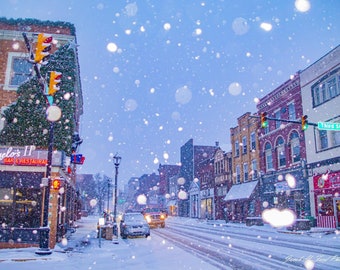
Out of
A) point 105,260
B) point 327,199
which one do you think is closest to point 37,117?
point 105,260

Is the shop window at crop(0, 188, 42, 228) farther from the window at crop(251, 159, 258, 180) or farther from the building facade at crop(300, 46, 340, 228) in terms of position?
the window at crop(251, 159, 258, 180)

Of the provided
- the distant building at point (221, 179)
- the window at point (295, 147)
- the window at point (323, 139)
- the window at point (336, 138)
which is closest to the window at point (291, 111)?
the window at point (295, 147)

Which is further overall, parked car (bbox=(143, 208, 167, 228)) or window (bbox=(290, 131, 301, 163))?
parked car (bbox=(143, 208, 167, 228))

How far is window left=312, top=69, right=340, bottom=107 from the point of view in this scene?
25.9 metres

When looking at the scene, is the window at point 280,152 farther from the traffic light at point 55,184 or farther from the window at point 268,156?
the traffic light at point 55,184

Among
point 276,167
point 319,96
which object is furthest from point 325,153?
point 276,167

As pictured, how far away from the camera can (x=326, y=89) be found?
27.1 meters

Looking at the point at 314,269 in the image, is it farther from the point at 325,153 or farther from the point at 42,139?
the point at 325,153

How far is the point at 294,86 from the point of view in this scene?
103 feet

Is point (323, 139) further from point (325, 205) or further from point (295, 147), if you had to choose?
point (325, 205)

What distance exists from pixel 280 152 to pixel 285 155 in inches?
50.1

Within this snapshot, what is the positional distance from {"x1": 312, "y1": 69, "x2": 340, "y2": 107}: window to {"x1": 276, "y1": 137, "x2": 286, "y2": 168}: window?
6.17 metres

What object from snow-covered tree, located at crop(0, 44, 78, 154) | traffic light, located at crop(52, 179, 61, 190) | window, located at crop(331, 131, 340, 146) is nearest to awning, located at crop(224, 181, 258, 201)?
window, located at crop(331, 131, 340, 146)

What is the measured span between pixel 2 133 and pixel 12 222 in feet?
15.7
